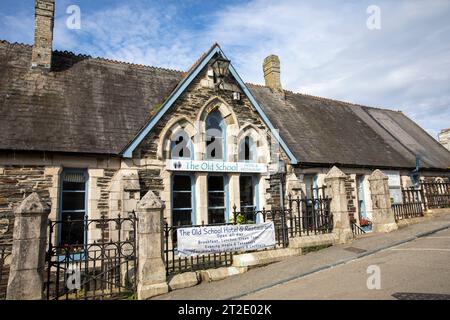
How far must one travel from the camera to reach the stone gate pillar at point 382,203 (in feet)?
36.1

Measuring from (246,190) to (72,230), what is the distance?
19.0ft

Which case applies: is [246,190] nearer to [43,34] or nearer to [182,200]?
[182,200]

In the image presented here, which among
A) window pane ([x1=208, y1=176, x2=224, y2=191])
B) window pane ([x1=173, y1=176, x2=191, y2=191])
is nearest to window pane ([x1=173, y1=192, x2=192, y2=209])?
window pane ([x1=173, y1=176, x2=191, y2=191])

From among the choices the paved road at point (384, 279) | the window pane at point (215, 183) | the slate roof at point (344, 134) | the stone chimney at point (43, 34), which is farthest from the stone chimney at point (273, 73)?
the paved road at point (384, 279)

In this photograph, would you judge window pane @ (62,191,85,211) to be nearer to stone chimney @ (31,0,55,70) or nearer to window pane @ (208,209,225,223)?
window pane @ (208,209,225,223)

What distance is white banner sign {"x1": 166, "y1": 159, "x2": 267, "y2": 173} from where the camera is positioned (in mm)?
9977

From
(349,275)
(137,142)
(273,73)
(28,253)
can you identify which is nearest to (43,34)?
(137,142)

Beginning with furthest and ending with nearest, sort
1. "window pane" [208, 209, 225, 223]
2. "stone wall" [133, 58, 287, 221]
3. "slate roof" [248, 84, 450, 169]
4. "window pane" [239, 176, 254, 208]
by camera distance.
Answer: "slate roof" [248, 84, 450, 169] → "window pane" [239, 176, 254, 208] → "window pane" [208, 209, 225, 223] → "stone wall" [133, 58, 287, 221]

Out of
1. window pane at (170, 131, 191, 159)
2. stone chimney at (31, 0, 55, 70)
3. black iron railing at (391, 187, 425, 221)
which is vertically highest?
stone chimney at (31, 0, 55, 70)

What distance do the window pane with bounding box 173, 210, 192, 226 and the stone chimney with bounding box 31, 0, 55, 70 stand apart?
673 cm

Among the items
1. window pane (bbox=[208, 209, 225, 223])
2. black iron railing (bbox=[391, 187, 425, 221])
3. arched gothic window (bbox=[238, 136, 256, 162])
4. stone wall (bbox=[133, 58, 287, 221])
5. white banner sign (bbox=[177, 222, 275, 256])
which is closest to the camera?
white banner sign (bbox=[177, 222, 275, 256])

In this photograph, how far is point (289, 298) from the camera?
19.0 ft

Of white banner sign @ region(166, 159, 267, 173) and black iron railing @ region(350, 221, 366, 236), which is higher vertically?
white banner sign @ region(166, 159, 267, 173)

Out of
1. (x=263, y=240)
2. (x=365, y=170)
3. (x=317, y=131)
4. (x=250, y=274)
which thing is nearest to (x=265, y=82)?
(x=317, y=131)
